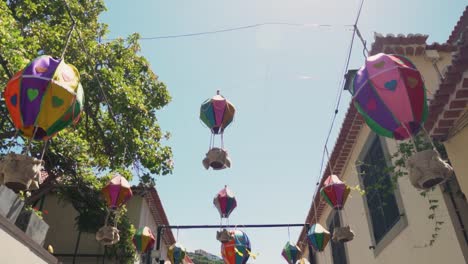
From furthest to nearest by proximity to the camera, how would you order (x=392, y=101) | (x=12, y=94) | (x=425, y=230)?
(x=425, y=230), (x=12, y=94), (x=392, y=101)

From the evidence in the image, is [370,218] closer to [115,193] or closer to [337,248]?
[337,248]

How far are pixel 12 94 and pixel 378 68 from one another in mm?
4064

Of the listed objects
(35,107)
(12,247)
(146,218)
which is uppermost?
(146,218)

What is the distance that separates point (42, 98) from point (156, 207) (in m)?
14.4

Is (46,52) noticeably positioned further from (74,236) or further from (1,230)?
(74,236)

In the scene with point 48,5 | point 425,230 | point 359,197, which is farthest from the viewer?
point 359,197

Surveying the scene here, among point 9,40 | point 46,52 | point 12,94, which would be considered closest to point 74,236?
point 46,52

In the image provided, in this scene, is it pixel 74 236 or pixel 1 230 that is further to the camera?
pixel 74 236

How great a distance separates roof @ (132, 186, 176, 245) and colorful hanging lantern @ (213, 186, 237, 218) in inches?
209

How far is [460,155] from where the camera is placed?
5.62 m

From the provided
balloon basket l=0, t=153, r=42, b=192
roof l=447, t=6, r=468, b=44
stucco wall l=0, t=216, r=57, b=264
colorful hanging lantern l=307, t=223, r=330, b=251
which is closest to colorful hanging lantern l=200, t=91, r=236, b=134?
balloon basket l=0, t=153, r=42, b=192

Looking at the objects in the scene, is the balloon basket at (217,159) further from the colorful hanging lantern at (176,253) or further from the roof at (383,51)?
the colorful hanging lantern at (176,253)

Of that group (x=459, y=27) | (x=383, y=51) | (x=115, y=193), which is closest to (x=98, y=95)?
(x=115, y=193)

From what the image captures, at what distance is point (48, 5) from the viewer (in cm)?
1106
